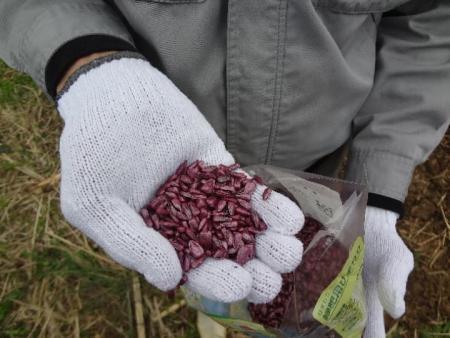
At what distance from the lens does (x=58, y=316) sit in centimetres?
172

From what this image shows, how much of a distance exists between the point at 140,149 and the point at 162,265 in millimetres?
214

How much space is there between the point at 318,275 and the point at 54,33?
0.66 m

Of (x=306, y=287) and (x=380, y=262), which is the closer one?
(x=306, y=287)

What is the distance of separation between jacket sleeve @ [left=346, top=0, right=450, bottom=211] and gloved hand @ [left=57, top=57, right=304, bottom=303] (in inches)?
14.3

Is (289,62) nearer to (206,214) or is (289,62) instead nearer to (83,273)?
(206,214)

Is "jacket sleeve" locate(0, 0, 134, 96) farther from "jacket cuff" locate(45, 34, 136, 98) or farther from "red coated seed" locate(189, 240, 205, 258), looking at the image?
"red coated seed" locate(189, 240, 205, 258)

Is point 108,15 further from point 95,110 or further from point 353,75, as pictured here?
point 353,75

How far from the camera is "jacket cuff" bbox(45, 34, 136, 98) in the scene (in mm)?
904

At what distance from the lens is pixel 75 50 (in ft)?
2.97

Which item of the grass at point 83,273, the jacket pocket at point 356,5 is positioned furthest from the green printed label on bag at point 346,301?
the grass at point 83,273

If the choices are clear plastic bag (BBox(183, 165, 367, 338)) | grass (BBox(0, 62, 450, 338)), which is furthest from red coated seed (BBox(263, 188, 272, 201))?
grass (BBox(0, 62, 450, 338))

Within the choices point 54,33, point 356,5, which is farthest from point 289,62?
point 54,33

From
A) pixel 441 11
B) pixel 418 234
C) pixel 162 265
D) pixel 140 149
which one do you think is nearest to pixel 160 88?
pixel 140 149

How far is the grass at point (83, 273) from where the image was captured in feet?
5.62
